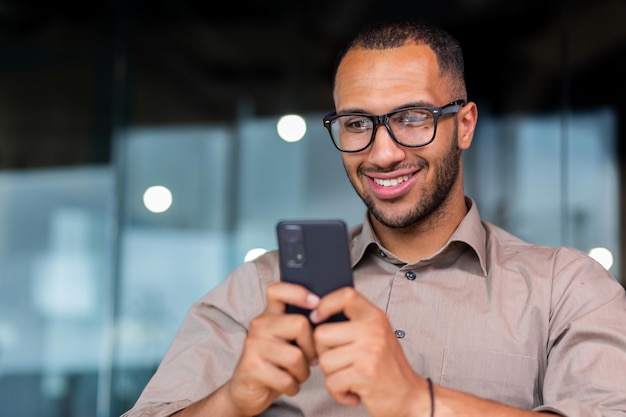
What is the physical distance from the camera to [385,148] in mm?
1699

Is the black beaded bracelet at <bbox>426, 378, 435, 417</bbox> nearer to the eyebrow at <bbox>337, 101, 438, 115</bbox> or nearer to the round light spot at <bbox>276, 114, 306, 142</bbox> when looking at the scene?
the eyebrow at <bbox>337, 101, 438, 115</bbox>

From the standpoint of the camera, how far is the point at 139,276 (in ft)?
16.1

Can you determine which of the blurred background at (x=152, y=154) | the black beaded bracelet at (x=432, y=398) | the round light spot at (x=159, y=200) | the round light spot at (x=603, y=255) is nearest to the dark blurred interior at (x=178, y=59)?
the blurred background at (x=152, y=154)

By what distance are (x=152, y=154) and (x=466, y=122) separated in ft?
10.9

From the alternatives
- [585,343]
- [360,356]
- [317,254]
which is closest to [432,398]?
[360,356]

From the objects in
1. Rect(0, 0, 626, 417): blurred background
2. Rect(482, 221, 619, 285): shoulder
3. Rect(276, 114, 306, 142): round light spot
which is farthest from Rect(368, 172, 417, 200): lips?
Rect(276, 114, 306, 142): round light spot

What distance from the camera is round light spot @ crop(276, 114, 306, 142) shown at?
4.84 m

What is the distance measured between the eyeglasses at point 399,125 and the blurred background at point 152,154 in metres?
2.89

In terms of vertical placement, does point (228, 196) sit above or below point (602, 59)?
below

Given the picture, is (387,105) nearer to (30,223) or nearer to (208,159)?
(208,159)

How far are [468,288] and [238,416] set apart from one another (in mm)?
543

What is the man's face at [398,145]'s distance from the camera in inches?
67.6

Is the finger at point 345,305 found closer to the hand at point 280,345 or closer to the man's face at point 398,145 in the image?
the hand at point 280,345

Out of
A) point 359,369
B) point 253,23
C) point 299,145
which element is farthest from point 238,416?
point 253,23
